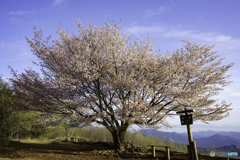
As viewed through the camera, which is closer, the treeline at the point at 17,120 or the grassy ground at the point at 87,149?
the grassy ground at the point at 87,149

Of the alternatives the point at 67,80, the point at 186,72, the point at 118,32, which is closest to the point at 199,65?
the point at 186,72

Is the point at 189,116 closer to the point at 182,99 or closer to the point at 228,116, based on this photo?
the point at 182,99

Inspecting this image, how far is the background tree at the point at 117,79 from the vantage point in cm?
740

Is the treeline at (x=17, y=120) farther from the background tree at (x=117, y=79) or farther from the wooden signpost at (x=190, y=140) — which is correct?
the wooden signpost at (x=190, y=140)

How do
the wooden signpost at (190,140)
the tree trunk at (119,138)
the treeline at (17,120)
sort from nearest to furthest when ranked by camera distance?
the wooden signpost at (190,140)
the tree trunk at (119,138)
the treeline at (17,120)

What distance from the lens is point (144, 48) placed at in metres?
9.16

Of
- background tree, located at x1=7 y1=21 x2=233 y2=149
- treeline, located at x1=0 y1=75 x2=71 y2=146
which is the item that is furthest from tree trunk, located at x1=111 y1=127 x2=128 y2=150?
treeline, located at x1=0 y1=75 x2=71 y2=146

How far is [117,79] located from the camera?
709 centimetres

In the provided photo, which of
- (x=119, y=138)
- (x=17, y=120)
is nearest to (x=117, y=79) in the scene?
(x=119, y=138)

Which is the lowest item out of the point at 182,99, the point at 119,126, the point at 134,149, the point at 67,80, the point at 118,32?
the point at 134,149

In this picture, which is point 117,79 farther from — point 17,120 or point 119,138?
point 17,120

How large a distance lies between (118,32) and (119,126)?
520cm

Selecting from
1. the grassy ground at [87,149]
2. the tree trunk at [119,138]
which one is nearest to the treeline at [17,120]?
the grassy ground at [87,149]

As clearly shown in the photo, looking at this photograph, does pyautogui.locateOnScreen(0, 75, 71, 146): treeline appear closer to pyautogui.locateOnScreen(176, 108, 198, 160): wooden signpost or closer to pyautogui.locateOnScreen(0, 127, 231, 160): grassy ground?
pyautogui.locateOnScreen(0, 127, 231, 160): grassy ground
